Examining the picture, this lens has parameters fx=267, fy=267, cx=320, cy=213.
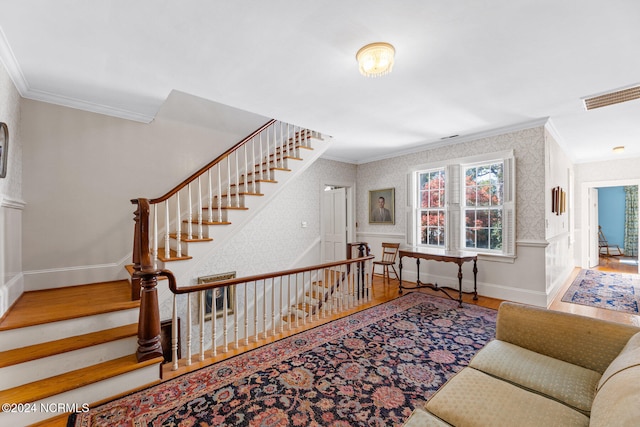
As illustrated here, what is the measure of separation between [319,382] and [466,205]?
12.6 ft

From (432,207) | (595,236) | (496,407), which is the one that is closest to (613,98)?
(432,207)

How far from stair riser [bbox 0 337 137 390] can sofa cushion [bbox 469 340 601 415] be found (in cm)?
260

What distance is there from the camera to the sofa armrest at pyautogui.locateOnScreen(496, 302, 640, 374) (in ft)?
4.96

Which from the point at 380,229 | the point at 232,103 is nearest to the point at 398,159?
the point at 380,229

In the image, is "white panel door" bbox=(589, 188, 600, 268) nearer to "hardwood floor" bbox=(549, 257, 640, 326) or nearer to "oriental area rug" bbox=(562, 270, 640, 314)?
"oriental area rug" bbox=(562, 270, 640, 314)

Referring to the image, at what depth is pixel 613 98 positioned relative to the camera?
2955 millimetres

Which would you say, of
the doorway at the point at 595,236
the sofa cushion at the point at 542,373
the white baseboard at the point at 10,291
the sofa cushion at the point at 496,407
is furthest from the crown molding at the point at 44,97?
the doorway at the point at 595,236

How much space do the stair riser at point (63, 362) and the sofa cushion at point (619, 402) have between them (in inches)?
111

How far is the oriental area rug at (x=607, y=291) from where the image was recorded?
12.7 ft

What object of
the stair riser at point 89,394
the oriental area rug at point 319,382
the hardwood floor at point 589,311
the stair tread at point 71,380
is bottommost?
the hardwood floor at point 589,311

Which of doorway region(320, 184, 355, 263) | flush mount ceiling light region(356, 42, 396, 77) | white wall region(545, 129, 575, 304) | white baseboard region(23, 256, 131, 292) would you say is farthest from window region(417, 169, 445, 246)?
white baseboard region(23, 256, 131, 292)

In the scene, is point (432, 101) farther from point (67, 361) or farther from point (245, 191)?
point (67, 361)

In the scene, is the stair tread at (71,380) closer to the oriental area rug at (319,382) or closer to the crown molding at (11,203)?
the oriental area rug at (319,382)

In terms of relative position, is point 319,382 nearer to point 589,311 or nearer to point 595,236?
point 589,311
